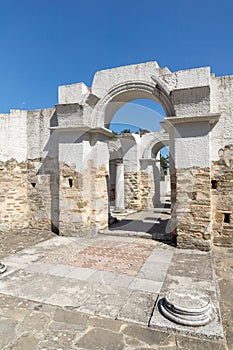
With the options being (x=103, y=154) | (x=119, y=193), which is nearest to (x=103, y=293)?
(x=103, y=154)

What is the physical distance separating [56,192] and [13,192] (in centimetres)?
140

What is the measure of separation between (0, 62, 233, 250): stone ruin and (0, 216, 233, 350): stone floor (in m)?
0.92

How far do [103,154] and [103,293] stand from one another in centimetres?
419

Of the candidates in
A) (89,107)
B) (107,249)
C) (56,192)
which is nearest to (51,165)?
(56,192)

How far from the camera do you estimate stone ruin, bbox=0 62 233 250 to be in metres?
5.06

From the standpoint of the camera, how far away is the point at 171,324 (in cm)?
245

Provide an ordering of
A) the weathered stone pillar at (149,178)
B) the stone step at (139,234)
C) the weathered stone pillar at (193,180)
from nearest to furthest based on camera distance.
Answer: the weathered stone pillar at (193,180), the stone step at (139,234), the weathered stone pillar at (149,178)

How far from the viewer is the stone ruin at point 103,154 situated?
506 cm

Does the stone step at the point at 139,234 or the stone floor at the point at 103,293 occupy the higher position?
the stone step at the point at 139,234

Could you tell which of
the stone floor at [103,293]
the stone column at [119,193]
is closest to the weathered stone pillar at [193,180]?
the stone floor at [103,293]

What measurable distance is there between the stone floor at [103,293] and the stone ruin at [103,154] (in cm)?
92

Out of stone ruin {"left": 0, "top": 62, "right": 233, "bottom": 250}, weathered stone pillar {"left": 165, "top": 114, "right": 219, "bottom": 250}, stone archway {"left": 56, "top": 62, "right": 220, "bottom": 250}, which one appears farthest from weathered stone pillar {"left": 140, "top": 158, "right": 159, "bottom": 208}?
weathered stone pillar {"left": 165, "top": 114, "right": 219, "bottom": 250}

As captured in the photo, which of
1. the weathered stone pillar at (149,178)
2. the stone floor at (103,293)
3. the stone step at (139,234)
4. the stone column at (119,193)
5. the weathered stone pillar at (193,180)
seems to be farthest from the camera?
the weathered stone pillar at (149,178)

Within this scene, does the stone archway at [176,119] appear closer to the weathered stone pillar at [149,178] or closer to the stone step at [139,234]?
the stone step at [139,234]
